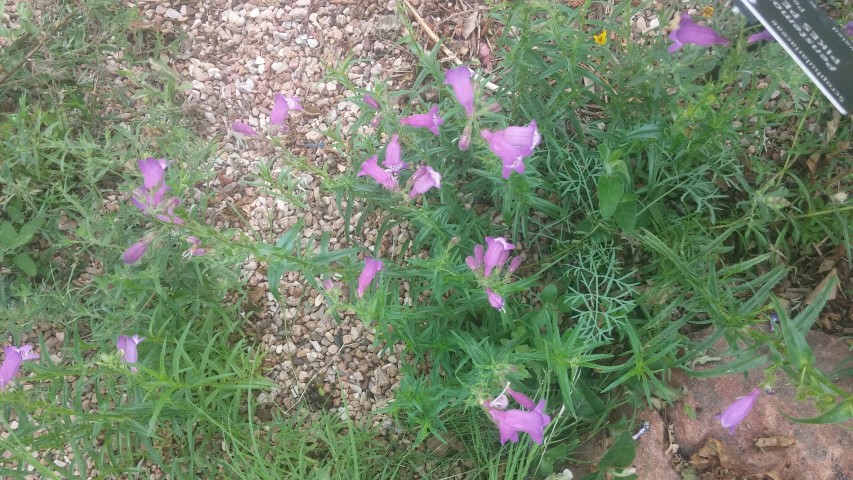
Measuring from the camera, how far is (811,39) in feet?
6.95

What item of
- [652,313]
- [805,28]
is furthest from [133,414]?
[805,28]

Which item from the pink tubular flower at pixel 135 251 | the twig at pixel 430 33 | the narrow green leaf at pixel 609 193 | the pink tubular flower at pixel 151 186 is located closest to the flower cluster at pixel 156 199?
the pink tubular flower at pixel 151 186

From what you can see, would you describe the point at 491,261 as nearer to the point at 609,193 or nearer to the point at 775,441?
the point at 609,193

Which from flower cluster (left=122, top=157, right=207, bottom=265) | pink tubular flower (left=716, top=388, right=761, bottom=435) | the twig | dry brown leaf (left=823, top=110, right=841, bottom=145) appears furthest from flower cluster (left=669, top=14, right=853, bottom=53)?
flower cluster (left=122, top=157, right=207, bottom=265)

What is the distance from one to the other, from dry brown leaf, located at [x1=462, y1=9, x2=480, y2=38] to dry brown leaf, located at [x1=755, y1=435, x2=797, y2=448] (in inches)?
100

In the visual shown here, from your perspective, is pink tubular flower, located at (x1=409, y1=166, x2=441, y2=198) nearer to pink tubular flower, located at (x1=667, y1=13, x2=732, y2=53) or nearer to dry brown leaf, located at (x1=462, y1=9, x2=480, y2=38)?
pink tubular flower, located at (x1=667, y1=13, x2=732, y2=53)

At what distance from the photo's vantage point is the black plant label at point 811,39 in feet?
6.88

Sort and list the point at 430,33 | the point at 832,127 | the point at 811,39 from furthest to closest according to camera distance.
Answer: the point at 430,33 → the point at 832,127 → the point at 811,39

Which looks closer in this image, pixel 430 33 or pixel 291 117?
pixel 430 33

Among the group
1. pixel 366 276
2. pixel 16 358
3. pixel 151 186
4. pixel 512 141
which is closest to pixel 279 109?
pixel 151 186

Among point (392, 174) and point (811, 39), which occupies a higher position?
point (811, 39)

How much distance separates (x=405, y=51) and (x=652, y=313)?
6.60ft

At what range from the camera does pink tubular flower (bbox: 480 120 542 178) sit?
222cm

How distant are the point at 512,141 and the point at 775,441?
1772 millimetres
